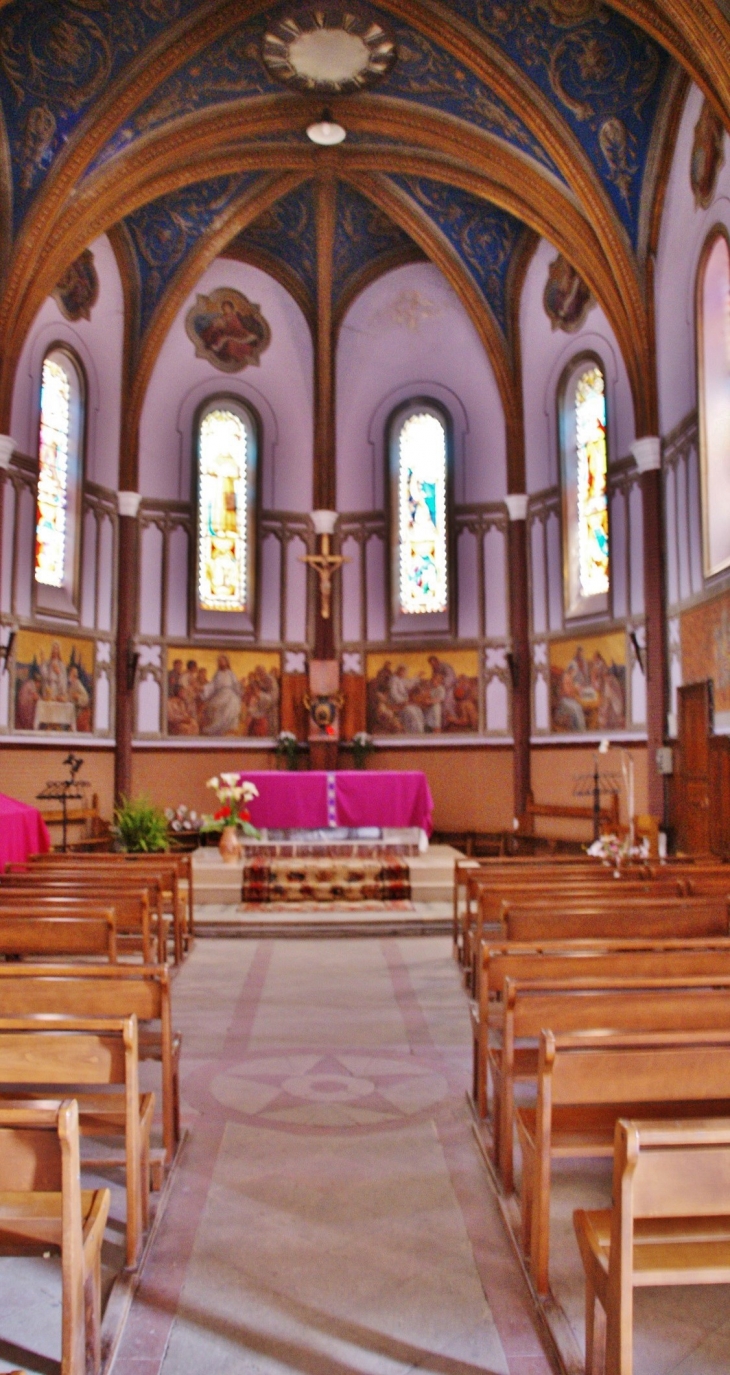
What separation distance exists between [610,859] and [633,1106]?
245 inches

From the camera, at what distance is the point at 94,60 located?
1407cm

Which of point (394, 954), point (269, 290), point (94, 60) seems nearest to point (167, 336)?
point (269, 290)

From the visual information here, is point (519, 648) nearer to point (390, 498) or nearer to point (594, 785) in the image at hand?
point (594, 785)

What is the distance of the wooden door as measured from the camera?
13.3m

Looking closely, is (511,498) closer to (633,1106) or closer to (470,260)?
(470,260)

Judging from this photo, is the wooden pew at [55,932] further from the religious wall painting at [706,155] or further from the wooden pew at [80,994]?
the religious wall painting at [706,155]

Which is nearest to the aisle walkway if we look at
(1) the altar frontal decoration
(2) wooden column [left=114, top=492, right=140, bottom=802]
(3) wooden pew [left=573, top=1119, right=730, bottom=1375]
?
(3) wooden pew [left=573, top=1119, right=730, bottom=1375]

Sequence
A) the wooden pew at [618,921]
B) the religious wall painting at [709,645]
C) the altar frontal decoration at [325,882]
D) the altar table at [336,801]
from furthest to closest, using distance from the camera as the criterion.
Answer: the altar table at [336,801] → the religious wall painting at [709,645] → the altar frontal decoration at [325,882] → the wooden pew at [618,921]

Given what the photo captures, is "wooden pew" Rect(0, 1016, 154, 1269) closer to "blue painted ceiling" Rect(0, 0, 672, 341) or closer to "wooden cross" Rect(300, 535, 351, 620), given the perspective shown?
"blue painted ceiling" Rect(0, 0, 672, 341)

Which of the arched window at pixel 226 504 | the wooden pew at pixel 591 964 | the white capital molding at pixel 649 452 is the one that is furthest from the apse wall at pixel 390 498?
the wooden pew at pixel 591 964

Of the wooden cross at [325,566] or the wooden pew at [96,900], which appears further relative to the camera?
the wooden cross at [325,566]

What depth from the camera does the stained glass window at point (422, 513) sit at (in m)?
19.9

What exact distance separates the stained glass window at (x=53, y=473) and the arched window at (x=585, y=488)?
9.02 metres

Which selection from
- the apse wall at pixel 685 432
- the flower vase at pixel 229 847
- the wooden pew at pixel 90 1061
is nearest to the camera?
the wooden pew at pixel 90 1061
